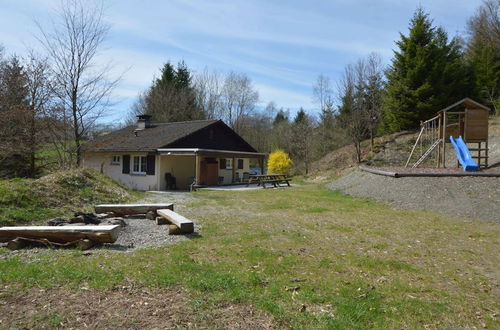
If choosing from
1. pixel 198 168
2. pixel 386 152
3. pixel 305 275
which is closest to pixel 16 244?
pixel 305 275

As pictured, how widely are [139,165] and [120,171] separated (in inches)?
76.0

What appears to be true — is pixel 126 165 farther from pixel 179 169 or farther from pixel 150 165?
pixel 179 169

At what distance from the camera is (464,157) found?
15.1m

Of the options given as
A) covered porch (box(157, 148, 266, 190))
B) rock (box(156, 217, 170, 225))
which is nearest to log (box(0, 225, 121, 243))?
rock (box(156, 217, 170, 225))

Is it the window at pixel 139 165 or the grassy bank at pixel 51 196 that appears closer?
the grassy bank at pixel 51 196

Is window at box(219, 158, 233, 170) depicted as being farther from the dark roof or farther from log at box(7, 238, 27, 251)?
log at box(7, 238, 27, 251)

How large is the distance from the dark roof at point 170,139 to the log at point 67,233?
48.9 ft

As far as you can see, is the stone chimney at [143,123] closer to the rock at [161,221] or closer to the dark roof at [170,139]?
the dark roof at [170,139]

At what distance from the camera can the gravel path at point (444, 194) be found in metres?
9.64

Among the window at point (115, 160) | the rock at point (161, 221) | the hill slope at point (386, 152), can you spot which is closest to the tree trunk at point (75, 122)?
the window at point (115, 160)

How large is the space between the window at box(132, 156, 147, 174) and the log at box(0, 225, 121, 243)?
16184 mm

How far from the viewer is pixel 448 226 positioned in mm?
8031

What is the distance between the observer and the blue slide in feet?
44.3

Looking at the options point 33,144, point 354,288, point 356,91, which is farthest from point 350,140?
point 354,288
